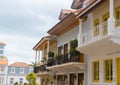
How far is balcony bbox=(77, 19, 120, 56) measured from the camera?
13.1 meters

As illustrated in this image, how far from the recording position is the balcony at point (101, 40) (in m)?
13.1

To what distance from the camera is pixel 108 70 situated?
49.9ft

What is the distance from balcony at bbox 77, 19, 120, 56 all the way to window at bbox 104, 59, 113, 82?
571mm

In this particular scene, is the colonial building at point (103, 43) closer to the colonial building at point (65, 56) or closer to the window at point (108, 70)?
the window at point (108, 70)

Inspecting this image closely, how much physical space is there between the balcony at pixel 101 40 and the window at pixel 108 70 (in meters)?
0.57

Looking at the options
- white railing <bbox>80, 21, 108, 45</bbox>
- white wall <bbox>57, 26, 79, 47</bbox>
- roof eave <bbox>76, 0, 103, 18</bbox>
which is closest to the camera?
roof eave <bbox>76, 0, 103, 18</bbox>

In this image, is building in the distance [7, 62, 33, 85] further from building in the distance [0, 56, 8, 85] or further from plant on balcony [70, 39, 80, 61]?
plant on balcony [70, 39, 80, 61]

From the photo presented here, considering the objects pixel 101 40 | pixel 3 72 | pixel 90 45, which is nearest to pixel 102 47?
pixel 90 45

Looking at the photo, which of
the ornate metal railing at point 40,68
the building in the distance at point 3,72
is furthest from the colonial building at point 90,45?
the building in the distance at point 3,72

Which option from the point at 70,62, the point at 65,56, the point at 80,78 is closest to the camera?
the point at 70,62

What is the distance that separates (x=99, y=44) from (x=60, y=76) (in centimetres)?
1014

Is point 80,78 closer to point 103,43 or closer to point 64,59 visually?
point 64,59

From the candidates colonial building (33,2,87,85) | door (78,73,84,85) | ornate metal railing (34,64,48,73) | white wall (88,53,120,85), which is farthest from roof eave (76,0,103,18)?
ornate metal railing (34,64,48,73)

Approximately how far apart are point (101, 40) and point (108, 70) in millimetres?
2370
